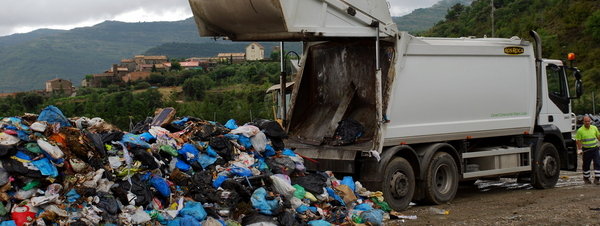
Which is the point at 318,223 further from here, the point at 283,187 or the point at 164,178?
the point at 164,178

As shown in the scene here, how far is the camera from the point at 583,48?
4366 cm

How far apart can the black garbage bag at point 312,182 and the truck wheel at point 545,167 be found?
183 inches

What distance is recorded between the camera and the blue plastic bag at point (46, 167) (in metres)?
6.02

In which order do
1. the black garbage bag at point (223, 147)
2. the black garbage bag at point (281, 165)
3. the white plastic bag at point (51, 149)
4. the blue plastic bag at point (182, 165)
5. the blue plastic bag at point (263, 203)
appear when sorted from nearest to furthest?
the white plastic bag at point (51, 149) → the blue plastic bag at point (263, 203) → the blue plastic bag at point (182, 165) → the black garbage bag at point (223, 147) → the black garbage bag at point (281, 165)

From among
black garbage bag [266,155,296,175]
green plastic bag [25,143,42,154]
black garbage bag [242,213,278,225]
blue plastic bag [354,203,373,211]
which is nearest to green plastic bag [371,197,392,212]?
blue plastic bag [354,203,373,211]

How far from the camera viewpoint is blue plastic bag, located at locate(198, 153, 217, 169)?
7.40 metres

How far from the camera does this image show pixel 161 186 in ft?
21.8

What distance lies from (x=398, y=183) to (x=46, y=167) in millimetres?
4548

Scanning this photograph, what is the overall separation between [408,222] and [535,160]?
4.09 m

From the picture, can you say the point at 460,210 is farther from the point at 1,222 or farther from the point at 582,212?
the point at 1,222

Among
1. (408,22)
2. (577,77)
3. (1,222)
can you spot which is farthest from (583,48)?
(408,22)

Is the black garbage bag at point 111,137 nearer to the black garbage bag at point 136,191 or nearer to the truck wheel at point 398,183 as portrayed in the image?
the black garbage bag at point 136,191

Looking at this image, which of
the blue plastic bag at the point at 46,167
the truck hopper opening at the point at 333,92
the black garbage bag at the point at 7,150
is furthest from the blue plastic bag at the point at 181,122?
the black garbage bag at the point at 7,150

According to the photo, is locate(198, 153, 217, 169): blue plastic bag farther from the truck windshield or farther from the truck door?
the truck windshield
